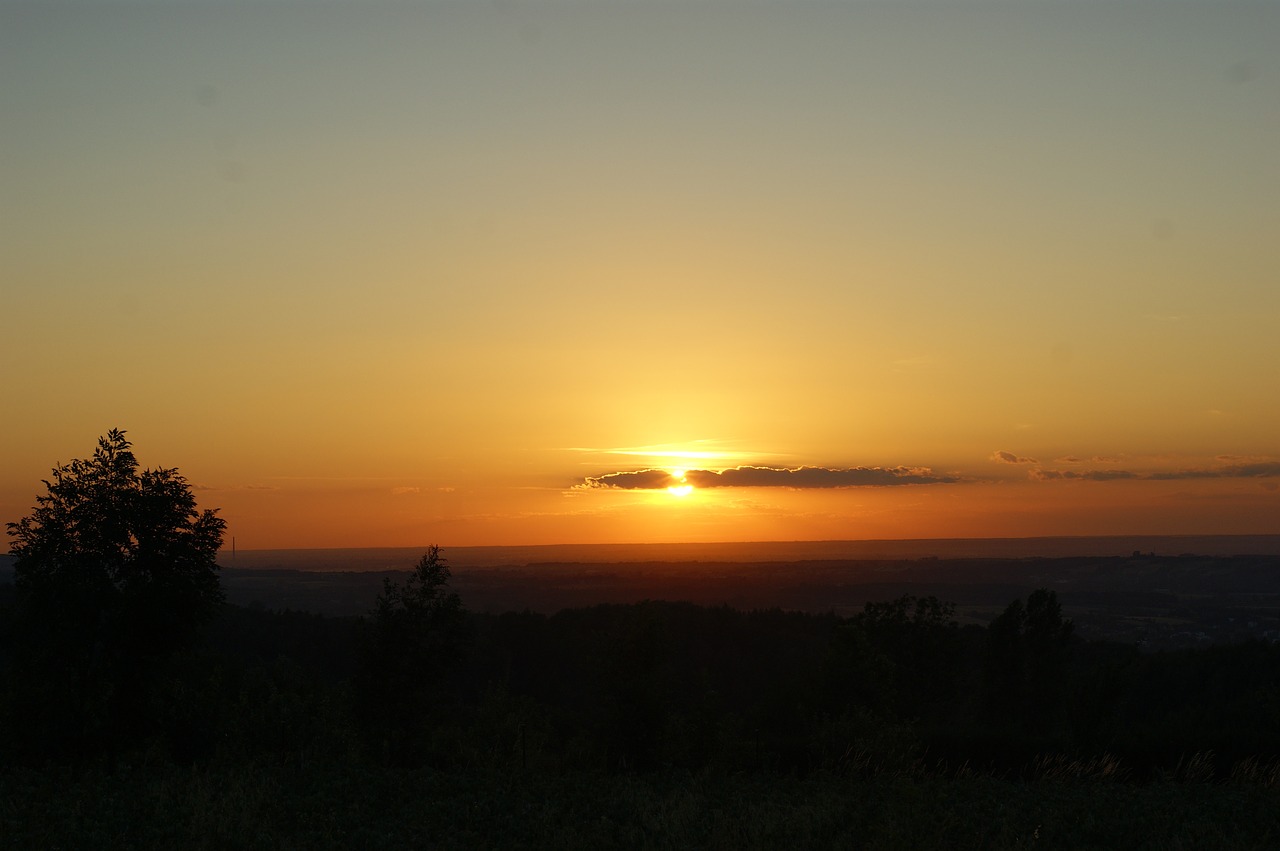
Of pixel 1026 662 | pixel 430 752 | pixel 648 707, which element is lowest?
pixel 1026 662

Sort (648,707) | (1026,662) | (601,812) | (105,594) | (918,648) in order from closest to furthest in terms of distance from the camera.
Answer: (601,812) < (105,594) < (648,707) < (918,648) < (1026,662)

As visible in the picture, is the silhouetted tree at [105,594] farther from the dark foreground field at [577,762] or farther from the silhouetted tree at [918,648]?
the silhouetted tree at [918,648]

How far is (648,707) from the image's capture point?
37.8m

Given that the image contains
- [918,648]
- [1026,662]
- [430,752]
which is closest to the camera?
[430,752]

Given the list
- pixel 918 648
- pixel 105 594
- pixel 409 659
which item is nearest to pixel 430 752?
pixel 409 659

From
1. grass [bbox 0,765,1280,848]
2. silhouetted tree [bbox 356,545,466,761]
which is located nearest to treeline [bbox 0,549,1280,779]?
silhouetted tree [bbox 356,545,466,761]

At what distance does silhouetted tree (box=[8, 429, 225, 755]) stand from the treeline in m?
0.08

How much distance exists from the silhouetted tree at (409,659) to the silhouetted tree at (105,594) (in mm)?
5983

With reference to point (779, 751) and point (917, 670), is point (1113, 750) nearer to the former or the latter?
point (779, 751)

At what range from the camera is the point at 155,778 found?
18.4 meters

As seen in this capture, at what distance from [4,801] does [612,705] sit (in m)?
24.8

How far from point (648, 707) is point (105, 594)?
2028 cm

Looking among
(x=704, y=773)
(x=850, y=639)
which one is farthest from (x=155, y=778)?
(x=850, y=639)

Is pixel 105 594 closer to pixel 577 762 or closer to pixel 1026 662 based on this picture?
pixel 577 762
